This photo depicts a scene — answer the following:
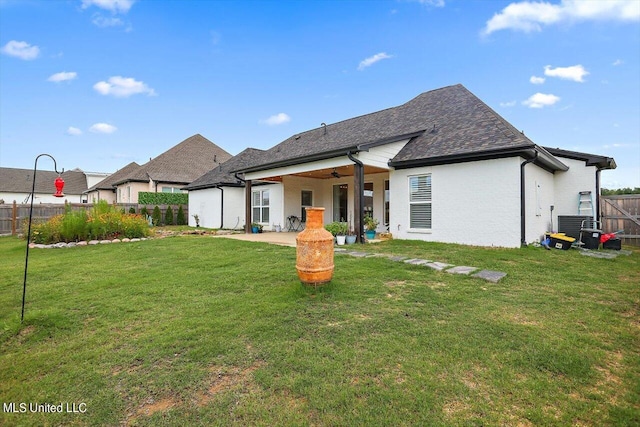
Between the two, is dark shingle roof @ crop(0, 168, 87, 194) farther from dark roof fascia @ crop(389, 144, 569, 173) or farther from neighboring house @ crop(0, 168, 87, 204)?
dark roof fascia @ crop(389, 144, 569, 173)

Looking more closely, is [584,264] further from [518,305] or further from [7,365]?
[7,365]

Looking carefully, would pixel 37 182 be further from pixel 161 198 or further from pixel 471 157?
pixel 471 157

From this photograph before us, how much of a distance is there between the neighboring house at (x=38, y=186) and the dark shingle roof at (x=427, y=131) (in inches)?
1296

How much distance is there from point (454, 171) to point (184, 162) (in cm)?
2315

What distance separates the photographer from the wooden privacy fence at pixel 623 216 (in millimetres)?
10430

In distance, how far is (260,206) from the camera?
16609 mm

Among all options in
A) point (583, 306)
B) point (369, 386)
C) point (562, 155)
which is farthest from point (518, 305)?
point (562, 155)

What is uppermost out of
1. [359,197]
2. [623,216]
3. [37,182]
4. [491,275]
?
[37,182]

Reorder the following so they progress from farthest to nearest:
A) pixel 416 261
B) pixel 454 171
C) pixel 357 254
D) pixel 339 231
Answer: pixel 339 231
pixel 454 171
pixel 357 254
pixel 416 261

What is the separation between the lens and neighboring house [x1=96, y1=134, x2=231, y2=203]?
77.9ft

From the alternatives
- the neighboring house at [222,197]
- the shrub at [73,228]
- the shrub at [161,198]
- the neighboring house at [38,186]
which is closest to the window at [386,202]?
the neighboring house at [222,197]

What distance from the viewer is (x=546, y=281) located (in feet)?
16.8

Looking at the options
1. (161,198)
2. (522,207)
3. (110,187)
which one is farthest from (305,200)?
(110,187)

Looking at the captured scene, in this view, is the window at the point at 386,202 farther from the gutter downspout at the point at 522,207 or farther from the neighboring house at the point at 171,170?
the neighboring house at the point at 171,170
